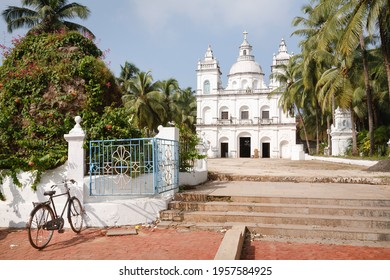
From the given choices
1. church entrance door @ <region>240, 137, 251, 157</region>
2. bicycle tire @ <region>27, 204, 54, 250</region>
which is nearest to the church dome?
church entrance door @ <region>240, 137, 251, 157</region>

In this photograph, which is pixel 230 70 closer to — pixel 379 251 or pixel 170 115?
pixel 170 115

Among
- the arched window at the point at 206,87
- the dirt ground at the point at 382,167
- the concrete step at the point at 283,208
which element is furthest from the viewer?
the arched window at the point at 206,87

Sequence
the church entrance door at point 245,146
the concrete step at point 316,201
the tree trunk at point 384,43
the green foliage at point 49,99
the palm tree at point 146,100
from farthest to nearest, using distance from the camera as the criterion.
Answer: the church entrance door at point 245,146
the palm tree at point 146,100
the tree trunk at point 384,43
the green foliage at point 49,99
the concrete step at point 316,201

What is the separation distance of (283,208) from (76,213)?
3898 millimetres

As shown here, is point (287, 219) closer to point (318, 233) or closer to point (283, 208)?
point (283, 208)

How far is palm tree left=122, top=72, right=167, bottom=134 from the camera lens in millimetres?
27430

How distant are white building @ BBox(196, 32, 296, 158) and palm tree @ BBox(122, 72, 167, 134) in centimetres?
1291

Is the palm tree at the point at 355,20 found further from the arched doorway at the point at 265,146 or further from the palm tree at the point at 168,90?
the arched doorway at the point at 265,146

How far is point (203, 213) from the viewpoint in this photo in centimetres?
574

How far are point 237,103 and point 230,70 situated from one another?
5.79m

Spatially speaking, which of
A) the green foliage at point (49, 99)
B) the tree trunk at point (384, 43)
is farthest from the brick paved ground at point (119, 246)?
the tree trunk at point (384, 43)

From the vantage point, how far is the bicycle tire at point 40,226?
4.64 meters

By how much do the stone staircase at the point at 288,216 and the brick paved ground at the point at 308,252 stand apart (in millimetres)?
325

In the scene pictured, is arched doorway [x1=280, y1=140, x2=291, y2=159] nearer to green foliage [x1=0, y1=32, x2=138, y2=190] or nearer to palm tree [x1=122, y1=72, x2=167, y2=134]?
palm tree [x1=122, y1=72, x2=167, y2=134]
